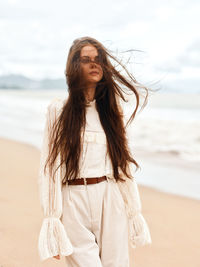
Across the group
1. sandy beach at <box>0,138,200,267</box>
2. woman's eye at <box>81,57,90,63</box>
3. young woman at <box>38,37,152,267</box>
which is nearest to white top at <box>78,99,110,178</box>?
young woman at <box>38,37,152,267</box>

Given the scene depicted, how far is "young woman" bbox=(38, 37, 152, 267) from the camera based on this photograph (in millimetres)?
2291

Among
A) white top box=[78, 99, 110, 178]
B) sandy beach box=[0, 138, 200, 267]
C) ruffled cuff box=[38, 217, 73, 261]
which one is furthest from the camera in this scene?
sandy beach box=[0, 138, 200, 267]

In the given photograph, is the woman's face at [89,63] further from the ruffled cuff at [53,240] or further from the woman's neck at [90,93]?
the ruffled cuff at [53,240]

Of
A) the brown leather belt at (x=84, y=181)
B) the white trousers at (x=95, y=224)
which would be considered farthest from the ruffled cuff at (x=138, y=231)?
the brown leather belt at (x=84, y=181)

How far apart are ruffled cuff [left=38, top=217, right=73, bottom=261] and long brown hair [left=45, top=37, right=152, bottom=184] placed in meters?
0.25

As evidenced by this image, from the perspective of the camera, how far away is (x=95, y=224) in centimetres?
234

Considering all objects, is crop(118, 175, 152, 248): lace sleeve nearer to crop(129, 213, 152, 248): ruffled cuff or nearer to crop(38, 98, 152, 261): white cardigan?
crop(129, 213, 152, 248): ruffled cuff

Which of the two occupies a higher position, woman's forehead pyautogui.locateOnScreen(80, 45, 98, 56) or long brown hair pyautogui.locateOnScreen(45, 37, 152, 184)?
woman's forehead pyautogui.locateOnScreen(80, 45, 98, 56)

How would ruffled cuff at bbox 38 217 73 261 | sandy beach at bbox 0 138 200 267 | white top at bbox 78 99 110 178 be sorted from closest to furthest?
ruffled cuff at bbox 38 217 73 261
white top at bbox 78 99 110 178
sandy beach at bbox 0 138 200 267

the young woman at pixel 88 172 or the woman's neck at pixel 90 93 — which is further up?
the woman's neck at pixel 90 93

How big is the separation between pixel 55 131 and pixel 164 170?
6.15 metres

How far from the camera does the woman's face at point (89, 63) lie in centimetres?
242

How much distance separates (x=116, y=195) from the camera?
2.41 meters

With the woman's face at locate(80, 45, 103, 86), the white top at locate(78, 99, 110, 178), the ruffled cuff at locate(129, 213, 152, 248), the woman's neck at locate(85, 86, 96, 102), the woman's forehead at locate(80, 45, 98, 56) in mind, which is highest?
the woman's forehead at locate(80, 45, 98, 56)
